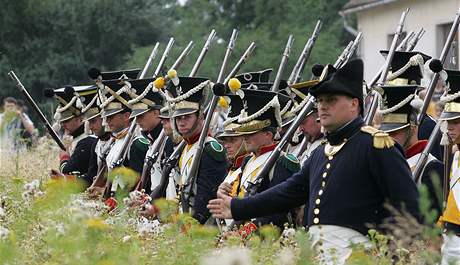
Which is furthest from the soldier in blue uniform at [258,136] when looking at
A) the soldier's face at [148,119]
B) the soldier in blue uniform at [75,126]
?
the soldier in blue uniform at [75,126]

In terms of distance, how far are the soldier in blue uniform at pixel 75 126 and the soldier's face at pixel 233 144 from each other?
3299 millimetres

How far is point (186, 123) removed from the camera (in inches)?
341

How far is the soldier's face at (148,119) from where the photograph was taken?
32.4ft

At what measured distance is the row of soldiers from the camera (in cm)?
585

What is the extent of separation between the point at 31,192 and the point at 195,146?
Answer: 179 centimetres

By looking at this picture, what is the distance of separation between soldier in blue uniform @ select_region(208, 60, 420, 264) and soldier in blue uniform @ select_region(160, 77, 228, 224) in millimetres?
2160

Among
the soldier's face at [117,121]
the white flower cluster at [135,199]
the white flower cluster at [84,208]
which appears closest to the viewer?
the white flower cluster at [84,208]

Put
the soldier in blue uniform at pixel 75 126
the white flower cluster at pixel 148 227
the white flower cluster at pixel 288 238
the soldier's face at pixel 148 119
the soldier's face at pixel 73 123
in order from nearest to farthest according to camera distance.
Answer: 1. the white flower cluster at pixel 288 238
2. the white flower cluster at pixel 148 227
3. the soldier's face at pixel 148 119
4. the soldier in blue uniform at pixel 75 126
5. the soldier's face at pixel 73 123

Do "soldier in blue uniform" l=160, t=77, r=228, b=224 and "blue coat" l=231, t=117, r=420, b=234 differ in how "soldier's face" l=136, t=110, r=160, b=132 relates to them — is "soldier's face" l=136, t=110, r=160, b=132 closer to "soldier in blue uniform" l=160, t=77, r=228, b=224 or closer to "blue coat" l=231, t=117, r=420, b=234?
"soldier in blue uniform" l=160, t=77, r=228, b=224

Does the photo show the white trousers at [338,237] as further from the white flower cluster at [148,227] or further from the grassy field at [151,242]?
the white flower cluster at [148,227]

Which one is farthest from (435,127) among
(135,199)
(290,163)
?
(135,199)

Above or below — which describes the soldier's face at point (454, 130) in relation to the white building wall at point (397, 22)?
above

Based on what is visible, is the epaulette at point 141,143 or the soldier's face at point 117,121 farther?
the soldier's face at point 117,121

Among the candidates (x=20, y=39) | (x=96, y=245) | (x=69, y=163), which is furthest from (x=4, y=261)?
(x=20, y=39)
